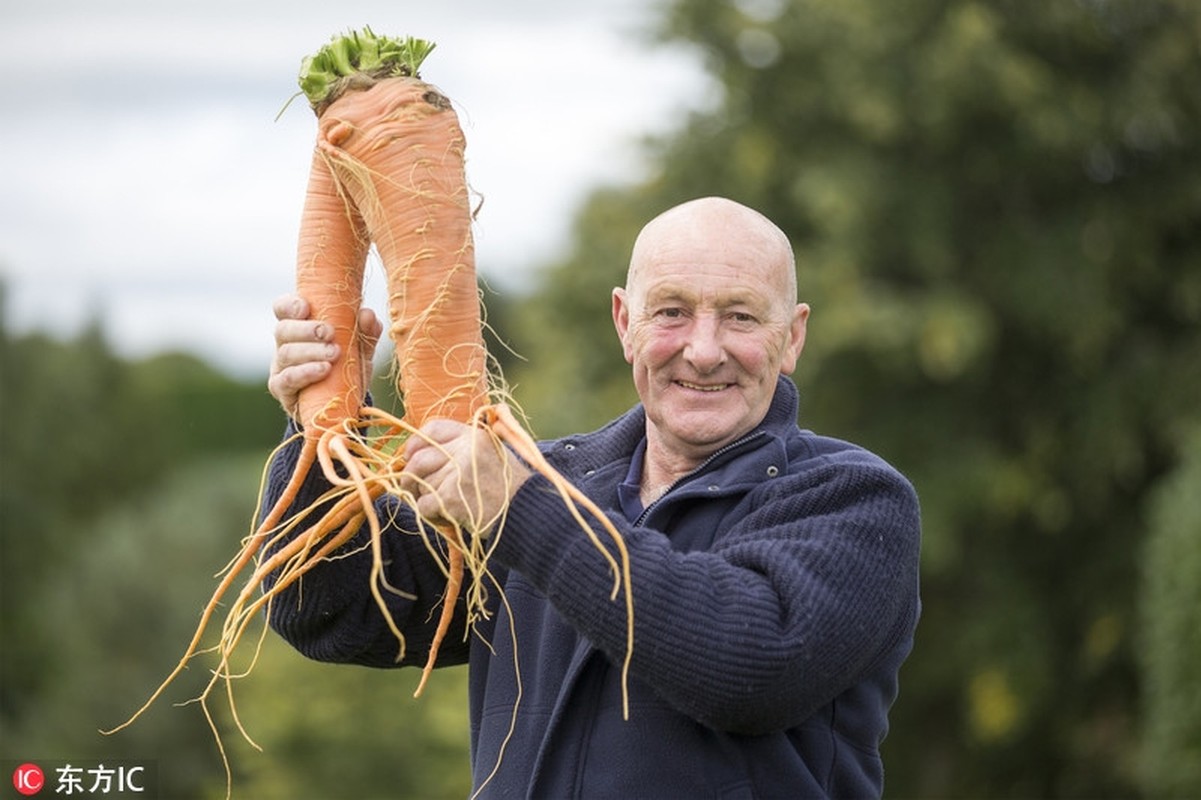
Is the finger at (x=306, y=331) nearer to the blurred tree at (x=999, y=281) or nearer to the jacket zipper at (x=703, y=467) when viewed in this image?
the jacket zipper at (x=703, y=467)

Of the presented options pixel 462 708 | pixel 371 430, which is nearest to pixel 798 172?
pixel 462 708

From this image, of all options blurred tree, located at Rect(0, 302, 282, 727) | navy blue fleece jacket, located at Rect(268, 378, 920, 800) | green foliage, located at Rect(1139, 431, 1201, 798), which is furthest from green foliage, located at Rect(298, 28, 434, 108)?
blurred tree, located at Rect(0, 302, 282, 727)

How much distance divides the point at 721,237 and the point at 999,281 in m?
9.74

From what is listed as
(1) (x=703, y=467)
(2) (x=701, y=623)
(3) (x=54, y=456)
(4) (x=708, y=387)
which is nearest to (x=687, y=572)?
(2) (x=701, y=623)

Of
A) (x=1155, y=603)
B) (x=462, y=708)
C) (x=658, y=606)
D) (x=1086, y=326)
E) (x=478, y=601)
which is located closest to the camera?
(x=658, y=606)

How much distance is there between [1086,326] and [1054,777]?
164 inches

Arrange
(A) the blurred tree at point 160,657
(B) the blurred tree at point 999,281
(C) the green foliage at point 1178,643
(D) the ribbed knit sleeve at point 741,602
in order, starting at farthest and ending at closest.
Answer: (A) the blurred tree at point 160,657
(B) the blurred tree at point 999,281
(C) the green foliage at point 1178,643
(D) the ribbed knit sleeve at point 741,602

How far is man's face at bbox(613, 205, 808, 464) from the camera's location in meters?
2.90

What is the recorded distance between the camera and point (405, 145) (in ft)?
9.68

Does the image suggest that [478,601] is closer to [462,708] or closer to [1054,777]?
[462,708]

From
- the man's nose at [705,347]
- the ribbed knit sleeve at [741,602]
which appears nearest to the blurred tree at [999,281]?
the man's nose at [705,347]

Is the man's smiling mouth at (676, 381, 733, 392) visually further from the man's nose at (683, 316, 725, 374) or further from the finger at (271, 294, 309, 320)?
the finger at (271, 294, 309, 320)

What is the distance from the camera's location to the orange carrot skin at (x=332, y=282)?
3.04m

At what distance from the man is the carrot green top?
0.43m
